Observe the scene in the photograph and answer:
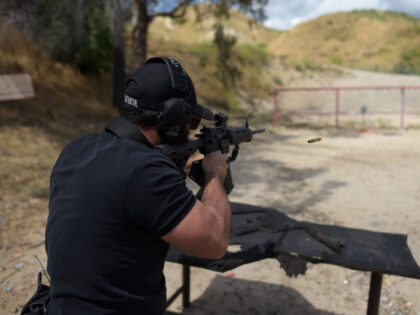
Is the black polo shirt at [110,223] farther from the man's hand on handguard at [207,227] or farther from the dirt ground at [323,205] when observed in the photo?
the dirt ground at [323,205]

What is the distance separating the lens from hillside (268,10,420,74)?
108 ft

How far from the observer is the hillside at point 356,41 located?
32844 millimetres

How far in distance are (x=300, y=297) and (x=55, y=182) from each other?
2461 mm

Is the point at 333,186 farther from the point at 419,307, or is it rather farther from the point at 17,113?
the point at 17,113

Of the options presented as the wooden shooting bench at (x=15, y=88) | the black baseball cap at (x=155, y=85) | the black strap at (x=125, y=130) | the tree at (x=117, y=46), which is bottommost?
the black strap at (x=125, y=130)

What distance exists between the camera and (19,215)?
15.0 feet

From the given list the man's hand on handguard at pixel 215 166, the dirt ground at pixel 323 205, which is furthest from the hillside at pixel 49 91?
the man's hand on handguard at pixel 215 166

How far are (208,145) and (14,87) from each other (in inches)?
291

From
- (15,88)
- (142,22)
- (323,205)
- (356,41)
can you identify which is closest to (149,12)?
(142,22)

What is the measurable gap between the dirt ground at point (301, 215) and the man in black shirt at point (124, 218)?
1.84 m

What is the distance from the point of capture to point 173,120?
1499mm

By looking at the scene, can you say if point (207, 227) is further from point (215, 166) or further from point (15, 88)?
point (15, 88)

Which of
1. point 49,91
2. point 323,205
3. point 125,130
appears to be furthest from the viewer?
point 49,91

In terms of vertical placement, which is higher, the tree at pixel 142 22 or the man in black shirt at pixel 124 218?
the tree at pixel 142 22
